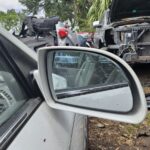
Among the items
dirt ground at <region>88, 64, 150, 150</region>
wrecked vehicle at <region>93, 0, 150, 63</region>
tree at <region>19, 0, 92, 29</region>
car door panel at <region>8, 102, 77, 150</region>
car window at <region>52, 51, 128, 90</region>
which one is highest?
car window at <region>52, 51, 128, 90</region>

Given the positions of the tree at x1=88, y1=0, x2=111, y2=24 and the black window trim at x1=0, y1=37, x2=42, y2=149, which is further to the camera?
the tree at x1=88, y1=0, x2=111, y2=24

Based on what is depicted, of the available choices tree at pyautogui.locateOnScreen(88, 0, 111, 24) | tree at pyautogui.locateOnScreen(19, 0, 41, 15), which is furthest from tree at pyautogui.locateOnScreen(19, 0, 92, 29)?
tree at pyautogui.locateOnScreen(88, 0, 111, 24)

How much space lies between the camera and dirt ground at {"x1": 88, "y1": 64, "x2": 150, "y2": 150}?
4.07 metres

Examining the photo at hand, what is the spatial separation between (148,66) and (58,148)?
7.25m

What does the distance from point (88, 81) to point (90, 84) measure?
1.5 inches

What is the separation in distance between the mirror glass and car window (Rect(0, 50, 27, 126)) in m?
0.15

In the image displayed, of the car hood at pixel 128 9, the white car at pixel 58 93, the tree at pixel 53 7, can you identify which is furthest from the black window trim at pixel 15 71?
the tree at pixel 53 7

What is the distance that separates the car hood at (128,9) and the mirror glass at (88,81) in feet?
22.0

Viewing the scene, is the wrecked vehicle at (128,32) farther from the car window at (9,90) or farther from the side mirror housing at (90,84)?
the car window at (9,90)

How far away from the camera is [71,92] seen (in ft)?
5.73

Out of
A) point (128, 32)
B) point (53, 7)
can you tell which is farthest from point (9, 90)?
point (53, 7)

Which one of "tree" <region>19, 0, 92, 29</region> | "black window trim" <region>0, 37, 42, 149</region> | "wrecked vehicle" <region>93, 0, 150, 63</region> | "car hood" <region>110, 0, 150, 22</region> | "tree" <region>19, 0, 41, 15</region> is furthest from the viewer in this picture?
"tree" <region>19, 0, 41, 15</region>

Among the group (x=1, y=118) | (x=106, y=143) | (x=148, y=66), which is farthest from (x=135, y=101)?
(x=148, y=66)

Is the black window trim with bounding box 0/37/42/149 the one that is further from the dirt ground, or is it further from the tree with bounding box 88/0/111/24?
the tree with bounding box 88/0/111/24
